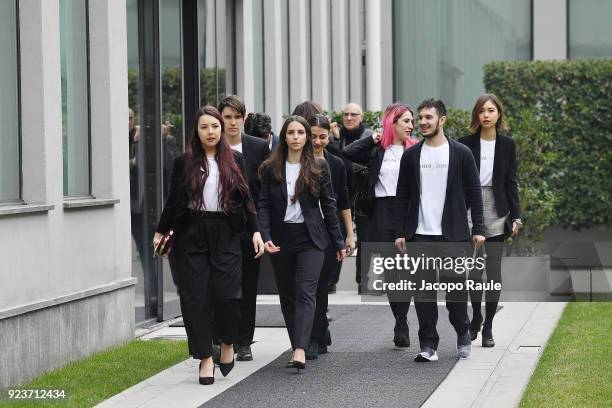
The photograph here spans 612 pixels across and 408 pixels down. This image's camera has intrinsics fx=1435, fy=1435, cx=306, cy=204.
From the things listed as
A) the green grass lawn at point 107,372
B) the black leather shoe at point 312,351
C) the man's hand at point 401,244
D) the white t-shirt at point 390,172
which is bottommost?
the green grass lawn at point 107,372

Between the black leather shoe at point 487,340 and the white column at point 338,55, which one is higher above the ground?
the white column at point 338,55

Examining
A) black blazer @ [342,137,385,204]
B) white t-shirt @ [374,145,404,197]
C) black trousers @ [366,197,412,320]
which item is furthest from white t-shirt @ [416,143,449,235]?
black blazer @ [342,137,385,204]

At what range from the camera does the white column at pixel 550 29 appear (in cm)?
2478

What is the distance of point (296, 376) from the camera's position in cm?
1008

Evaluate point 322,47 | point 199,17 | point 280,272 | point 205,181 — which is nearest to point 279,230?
point 280,272

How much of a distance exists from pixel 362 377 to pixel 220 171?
5.75 feet

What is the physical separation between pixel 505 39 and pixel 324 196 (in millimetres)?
15484

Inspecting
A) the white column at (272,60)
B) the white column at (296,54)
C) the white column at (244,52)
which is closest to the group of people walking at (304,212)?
the white column at (244,52)

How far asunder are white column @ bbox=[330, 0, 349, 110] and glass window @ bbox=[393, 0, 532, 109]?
54.0 inches

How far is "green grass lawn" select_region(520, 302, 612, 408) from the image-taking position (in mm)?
8867

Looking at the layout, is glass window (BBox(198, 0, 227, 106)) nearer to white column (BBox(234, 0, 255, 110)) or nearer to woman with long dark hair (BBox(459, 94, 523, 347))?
white column (BBox(234, 0, 255, 110))

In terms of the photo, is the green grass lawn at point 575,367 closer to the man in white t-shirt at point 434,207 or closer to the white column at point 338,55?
the man in white t-shirt at point 434,207

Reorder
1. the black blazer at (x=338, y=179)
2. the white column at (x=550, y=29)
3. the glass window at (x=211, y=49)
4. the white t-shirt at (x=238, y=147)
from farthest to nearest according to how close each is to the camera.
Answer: the white column at (x=550, y=29) < the glass window at (x=211, y=49) < the black blazer at (x=338, y=179) < the white t-shirt at (x=238, y=147)

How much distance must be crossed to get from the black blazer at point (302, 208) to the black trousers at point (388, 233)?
1.28m
